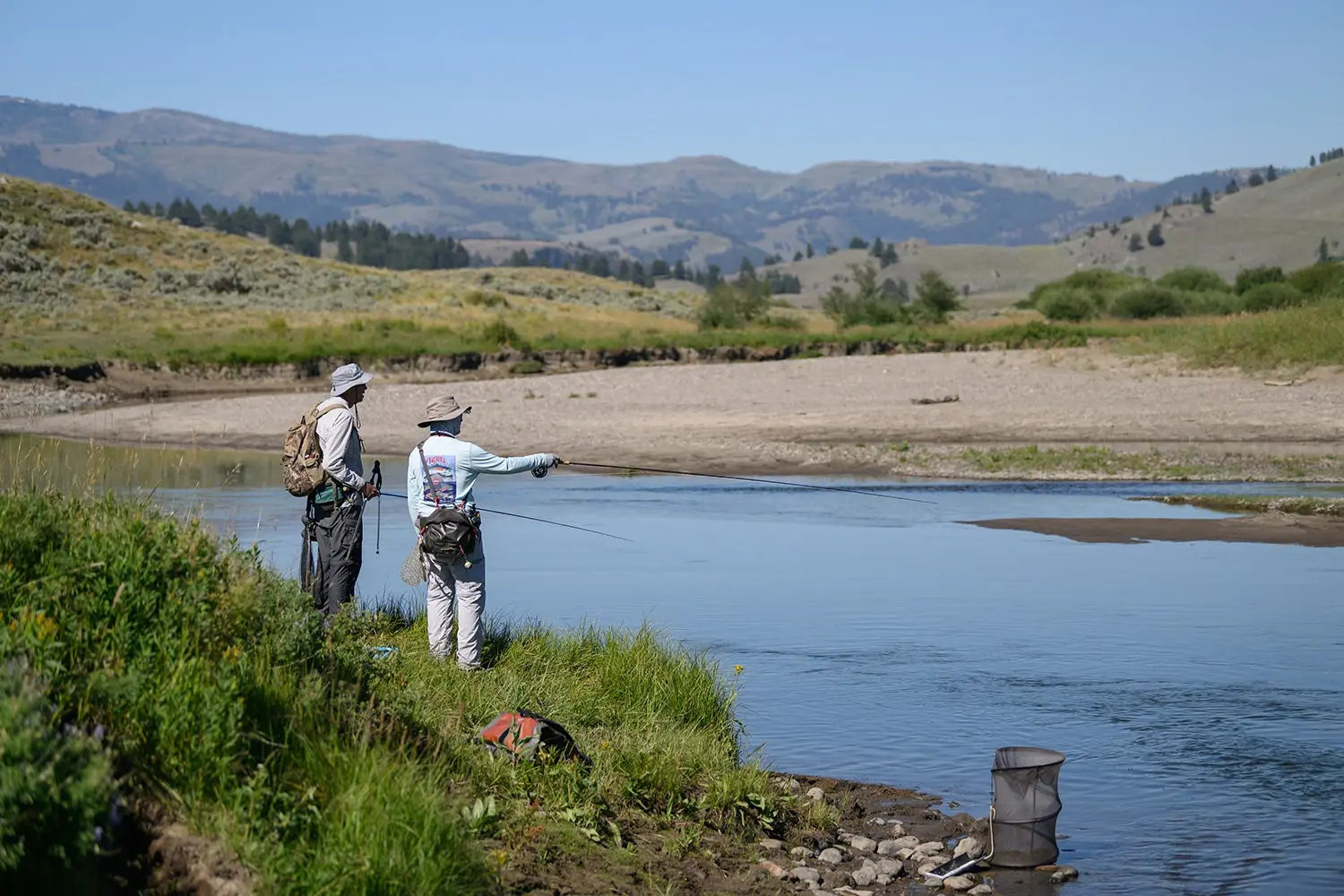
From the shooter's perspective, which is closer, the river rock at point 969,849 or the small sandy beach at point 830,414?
the river rock at point 969,849

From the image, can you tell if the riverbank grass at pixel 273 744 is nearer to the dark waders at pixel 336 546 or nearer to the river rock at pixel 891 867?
the river rock at pixel 891 867

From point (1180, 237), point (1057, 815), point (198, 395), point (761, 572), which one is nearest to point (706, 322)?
point (198, 395)

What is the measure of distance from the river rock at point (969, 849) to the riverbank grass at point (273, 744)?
79 centimetres

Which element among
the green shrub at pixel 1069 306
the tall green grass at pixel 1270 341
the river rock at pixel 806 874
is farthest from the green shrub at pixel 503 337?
the river rock at pixel 806 874

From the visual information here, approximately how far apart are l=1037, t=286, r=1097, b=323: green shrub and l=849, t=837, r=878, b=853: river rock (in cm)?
5229

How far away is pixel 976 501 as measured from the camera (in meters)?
21.2

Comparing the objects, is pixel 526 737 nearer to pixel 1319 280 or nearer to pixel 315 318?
pixel 1319 280

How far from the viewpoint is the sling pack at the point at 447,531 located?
8141 millimetres

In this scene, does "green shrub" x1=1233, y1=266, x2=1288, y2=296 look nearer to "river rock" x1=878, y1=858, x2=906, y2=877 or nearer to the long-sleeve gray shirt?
the long-sleeve gray shirt

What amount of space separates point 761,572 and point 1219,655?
5201 millimetres

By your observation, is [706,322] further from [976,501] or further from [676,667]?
[676,667]

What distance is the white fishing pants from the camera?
827 cm

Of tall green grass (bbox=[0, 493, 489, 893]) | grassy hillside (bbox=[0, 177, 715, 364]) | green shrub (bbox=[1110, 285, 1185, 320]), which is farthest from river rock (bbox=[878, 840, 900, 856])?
green shrub (bbox=[1110, 285, 1185, 320])

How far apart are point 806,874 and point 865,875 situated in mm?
265
